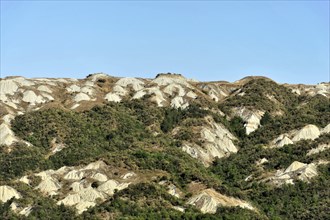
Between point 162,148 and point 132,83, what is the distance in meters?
52.8

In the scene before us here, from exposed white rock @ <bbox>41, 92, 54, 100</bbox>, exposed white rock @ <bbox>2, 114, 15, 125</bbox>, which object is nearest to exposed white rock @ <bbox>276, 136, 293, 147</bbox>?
exposed white rock @ <bbox>2, 114, 15, 125</bbox>

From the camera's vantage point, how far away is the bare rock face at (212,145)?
13988 centimetres

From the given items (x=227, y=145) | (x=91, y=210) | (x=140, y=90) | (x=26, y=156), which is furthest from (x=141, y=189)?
(x=140, y=90)

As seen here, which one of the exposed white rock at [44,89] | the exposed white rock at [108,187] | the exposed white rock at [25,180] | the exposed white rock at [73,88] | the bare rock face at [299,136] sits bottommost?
the exposed white rock at [108,187]

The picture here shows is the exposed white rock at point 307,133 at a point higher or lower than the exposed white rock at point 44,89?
lower

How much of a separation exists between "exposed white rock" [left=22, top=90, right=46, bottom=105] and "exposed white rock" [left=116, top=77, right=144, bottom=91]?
971 inches

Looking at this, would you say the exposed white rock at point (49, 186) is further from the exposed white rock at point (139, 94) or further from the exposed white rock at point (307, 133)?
the exposed white rock at point (139, 94)

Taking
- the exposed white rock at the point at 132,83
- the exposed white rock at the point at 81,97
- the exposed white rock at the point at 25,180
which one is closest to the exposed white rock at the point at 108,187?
the exposed white rock at the point at 25,180


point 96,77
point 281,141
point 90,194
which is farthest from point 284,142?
point 96,77

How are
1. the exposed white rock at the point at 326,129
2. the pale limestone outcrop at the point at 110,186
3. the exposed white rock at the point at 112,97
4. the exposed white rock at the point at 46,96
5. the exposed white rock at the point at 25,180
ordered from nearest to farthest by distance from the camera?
the pale limestone outcrop at the point at 110,186 → the exposed white rock at the point at 25,180 → the exposed white rock at the point at 326,129 → the exposed white rock at the point at 46,96 → the exposed white rock at the point at 112,97

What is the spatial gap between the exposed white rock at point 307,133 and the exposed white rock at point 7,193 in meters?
57.3

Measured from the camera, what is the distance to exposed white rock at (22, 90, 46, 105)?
16675cm

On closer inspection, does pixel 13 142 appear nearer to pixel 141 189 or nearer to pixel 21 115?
pixel 21 115

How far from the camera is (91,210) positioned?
4063 inches
